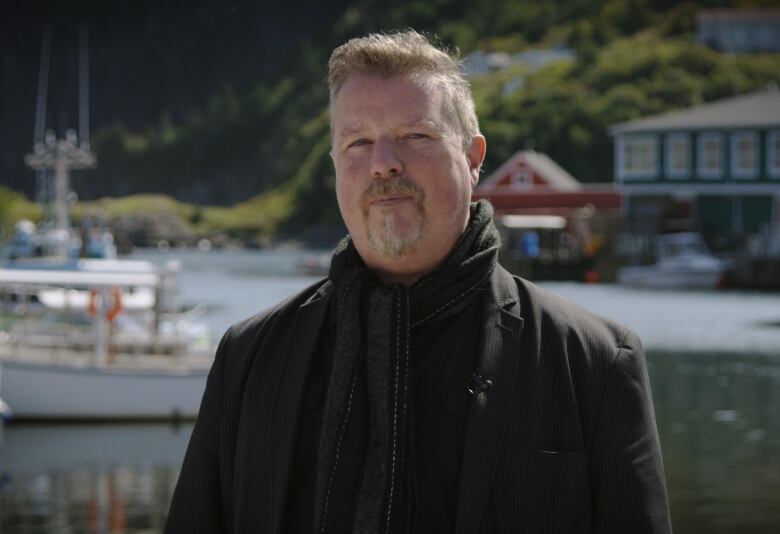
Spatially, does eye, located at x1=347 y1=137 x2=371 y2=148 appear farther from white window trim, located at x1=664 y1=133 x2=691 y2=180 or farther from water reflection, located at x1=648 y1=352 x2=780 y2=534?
white window trim, located at x1=664 y1=133 x2=691 y2=180

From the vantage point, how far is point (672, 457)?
1978cm

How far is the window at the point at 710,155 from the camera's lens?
60062mm

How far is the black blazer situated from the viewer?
2.28 meters

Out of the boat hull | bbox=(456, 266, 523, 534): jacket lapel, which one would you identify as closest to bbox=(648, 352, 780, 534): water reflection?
the boat hull

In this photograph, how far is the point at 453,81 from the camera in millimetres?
2398

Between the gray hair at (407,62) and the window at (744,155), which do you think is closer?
the gray hair at (407,62)

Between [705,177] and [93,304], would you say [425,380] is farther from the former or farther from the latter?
[705,177]

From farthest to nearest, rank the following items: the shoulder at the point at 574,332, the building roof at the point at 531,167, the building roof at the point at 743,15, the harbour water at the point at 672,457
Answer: the building roof at the point at 743,15 < the building roof at the point at 531,167 < the harbour water at the point at 672,457 < the shoulder at the point at 574,332

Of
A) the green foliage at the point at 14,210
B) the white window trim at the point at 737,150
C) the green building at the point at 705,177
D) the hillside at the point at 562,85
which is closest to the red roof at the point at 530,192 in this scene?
the green building at the point at 705,177

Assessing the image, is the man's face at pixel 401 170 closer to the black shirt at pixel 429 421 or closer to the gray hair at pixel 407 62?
the gray hair at pixel 407 62

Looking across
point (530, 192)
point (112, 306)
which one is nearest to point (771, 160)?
point (530, 192)

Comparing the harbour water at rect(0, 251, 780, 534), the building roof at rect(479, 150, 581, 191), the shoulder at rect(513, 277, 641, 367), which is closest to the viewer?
the shoulder at rect(513, 277, 641, 367)

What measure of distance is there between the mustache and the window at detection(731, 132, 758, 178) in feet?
196

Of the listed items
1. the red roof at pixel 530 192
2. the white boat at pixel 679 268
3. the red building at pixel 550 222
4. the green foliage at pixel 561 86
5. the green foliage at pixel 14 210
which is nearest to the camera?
the white boat at pixel 679 268
